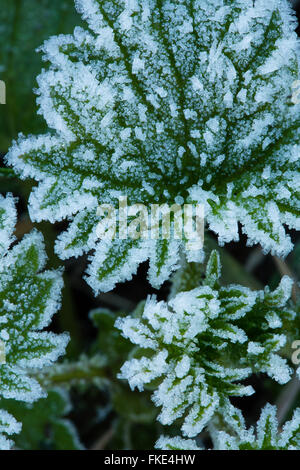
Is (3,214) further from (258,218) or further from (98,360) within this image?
(98,360)

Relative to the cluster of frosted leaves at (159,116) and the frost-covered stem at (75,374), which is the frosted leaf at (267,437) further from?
the frost-covered stem at (75,374)

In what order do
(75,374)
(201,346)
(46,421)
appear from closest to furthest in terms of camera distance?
(201,346) → (75,374) → (46,421)

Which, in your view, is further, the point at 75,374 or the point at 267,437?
the point at 75,374

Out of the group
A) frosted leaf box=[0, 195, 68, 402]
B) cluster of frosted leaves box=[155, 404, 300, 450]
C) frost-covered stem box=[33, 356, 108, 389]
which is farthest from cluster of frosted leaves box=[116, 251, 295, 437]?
frost-covered stem box=[33, 356, 108, 389]

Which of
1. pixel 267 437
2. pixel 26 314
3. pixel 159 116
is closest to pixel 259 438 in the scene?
pixel 267 437

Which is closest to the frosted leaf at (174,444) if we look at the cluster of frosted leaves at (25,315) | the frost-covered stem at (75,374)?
the cluster of frosted leaves at (25,315)

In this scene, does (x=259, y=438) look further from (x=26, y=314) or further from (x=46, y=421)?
(x=46, y=421)

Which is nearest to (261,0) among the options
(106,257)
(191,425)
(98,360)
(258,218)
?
(258,218)
